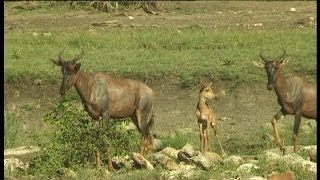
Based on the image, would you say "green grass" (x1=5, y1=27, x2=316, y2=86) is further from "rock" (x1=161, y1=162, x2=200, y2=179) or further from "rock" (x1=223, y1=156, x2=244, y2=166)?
"rock" (x1=161, y1=162, x2=200, y2=179)

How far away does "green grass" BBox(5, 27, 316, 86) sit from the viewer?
1395 centimetres

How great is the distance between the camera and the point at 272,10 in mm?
23375

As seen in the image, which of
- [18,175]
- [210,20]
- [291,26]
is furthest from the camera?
[210,20]

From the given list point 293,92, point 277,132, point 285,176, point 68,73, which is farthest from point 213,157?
point 68,73

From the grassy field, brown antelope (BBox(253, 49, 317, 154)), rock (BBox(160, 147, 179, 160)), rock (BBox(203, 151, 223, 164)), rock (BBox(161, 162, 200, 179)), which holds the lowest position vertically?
the grassy field

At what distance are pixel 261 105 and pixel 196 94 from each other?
0.96m

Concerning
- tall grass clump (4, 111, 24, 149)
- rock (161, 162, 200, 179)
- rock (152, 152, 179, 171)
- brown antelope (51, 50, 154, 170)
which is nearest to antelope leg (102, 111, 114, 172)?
brown antelope (51, 50, 154, 170)

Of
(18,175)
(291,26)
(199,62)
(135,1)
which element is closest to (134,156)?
(18,175)

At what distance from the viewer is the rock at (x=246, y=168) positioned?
28.1ft

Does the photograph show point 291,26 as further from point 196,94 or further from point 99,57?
point 196,94

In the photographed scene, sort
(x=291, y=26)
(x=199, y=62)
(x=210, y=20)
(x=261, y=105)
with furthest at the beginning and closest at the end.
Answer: (x=210, y=20), (x=291, y=26), (x=199, y=62), (x=261, y=105)

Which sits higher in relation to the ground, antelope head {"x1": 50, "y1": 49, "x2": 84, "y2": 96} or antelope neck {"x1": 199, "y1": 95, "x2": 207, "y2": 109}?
antelope head {"x1": 50, "y1": 49, "x2": 84, "y2": 96}

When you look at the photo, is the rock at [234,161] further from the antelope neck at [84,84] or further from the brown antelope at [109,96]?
the antelope neck at [84,84]

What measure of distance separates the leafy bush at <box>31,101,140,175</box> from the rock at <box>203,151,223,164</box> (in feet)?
2.63
